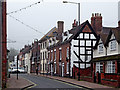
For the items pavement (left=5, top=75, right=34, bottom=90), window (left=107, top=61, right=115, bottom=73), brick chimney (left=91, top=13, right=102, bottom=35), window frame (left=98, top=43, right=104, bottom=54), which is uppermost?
brick chimney (left=91, top=13, right=102, bottom=35)

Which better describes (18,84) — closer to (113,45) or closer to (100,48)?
(113,45)

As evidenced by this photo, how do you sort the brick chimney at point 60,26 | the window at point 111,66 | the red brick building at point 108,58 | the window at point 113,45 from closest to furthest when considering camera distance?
1. the red brick building at point 108,58
2. the window at point 111,66
3. the window at point 113,45
4. the brick chimney at point 60,26

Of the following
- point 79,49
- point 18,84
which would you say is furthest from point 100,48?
point 18,84

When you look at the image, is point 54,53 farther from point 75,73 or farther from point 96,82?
point 96,82

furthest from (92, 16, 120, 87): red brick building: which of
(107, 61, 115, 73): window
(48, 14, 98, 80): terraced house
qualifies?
(48, 14, 98, 80): terraced house

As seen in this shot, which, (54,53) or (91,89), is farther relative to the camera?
(54,53)

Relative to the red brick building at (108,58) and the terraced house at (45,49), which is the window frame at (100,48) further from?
the terraced house at (45,49)

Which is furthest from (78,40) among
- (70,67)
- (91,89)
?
(91,89)

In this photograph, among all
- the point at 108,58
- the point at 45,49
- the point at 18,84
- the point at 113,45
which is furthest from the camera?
the point at 45,49

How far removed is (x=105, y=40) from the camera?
2955 cm

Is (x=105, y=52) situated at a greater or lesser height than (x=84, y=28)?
lesser

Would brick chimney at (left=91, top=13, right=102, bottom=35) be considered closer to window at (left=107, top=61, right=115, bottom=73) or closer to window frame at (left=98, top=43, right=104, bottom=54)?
window frame at (left=98, top=43, right=104, bottom=54)

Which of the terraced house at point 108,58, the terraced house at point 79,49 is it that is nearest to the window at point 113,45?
the terraced house at point 108,58

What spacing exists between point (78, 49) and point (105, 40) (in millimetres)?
8159
